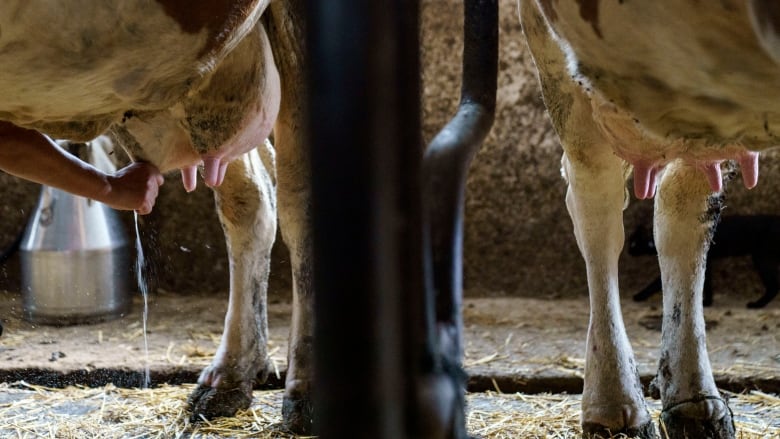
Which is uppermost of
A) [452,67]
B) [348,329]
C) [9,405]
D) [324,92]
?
[452,67]

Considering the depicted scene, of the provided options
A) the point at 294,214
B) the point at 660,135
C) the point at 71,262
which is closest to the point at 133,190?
the point at 294,214

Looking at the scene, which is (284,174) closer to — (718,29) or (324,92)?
(718,29)

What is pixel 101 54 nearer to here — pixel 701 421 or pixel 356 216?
pixel 356 216

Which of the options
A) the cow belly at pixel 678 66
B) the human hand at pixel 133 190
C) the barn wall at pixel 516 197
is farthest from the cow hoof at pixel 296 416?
the barn wall at pixel 516 197

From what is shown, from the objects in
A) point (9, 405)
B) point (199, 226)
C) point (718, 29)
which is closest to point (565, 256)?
point (199, 226)

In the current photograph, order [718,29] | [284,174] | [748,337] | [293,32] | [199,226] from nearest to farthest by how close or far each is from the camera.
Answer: [718,29] < [293,32] < [284,174] < [748,337] < [199,226]

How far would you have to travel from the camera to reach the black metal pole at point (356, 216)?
47 centimetres

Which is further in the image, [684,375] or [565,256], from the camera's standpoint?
[565,256]

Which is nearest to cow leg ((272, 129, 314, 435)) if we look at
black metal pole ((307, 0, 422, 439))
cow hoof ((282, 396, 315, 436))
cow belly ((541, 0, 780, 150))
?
cow hoof ((282, 396, 315, 436))

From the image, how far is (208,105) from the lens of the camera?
1763mm

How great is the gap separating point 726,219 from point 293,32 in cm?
266

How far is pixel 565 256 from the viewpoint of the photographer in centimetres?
424

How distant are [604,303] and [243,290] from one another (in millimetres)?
994

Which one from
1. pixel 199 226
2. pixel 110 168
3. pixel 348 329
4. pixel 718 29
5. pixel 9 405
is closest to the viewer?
pixel 348 329
